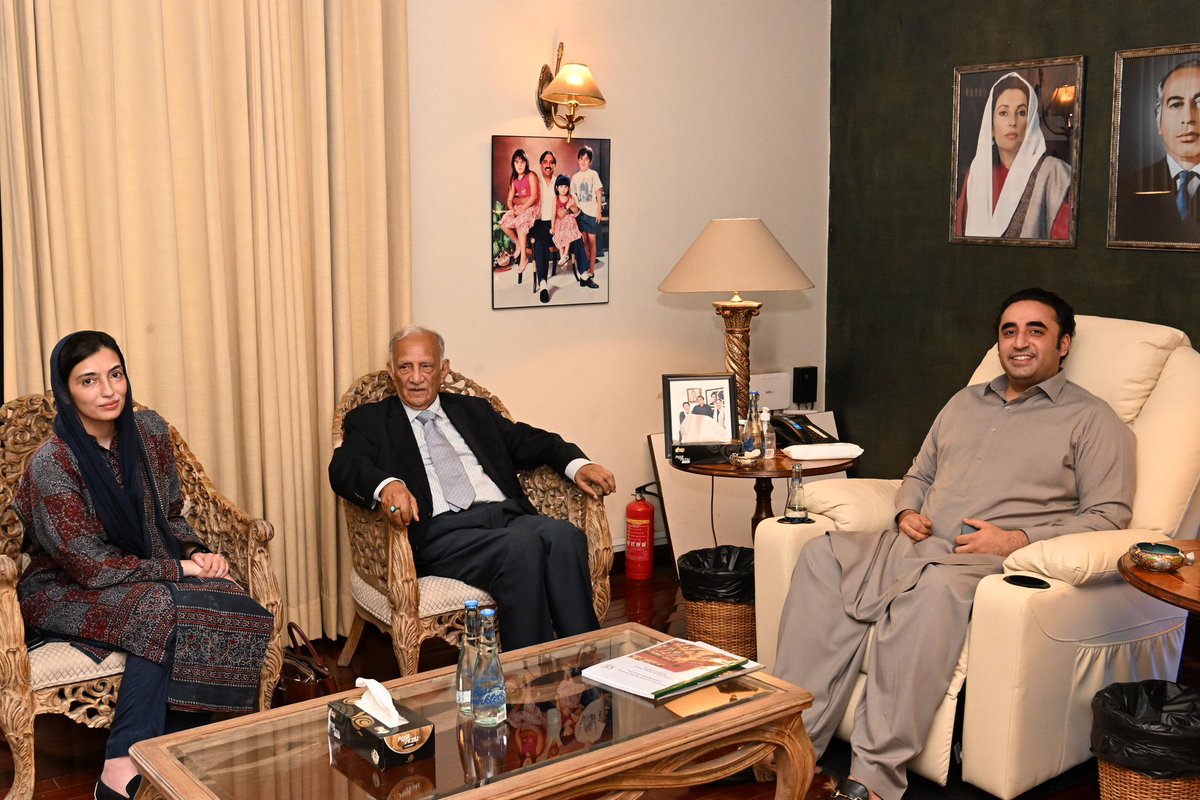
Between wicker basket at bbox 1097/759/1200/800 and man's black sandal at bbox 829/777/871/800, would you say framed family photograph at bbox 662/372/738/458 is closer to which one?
man's black sandal at bbox 829/777/871/800

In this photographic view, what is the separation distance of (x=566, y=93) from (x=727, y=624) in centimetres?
192

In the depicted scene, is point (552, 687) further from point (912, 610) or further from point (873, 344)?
point (873, 344)

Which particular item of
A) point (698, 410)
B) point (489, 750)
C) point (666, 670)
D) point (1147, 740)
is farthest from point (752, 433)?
point (489, 750)

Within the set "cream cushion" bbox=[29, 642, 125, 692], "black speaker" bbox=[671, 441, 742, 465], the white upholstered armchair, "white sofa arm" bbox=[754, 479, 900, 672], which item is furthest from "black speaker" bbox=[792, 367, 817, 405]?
"cream cushion" bbox=[29, 642, 125, 692]

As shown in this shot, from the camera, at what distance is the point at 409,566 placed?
10.8 ft

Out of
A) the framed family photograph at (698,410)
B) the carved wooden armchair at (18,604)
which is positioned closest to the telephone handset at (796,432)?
the framed family photograph at (698,410)

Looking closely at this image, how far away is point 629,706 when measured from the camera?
8.04 feet

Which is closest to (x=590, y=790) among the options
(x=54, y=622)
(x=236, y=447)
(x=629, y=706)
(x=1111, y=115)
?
(x=629, y=706)

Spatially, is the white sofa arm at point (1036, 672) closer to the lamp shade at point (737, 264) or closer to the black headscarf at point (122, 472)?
the lamp shade at point (737, 264)

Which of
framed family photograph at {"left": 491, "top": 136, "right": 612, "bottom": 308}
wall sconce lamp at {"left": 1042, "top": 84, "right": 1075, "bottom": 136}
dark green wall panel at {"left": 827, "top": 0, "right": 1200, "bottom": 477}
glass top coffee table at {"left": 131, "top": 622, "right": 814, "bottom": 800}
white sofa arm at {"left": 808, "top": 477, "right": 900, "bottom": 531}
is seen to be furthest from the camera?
framed family photograph at {"left": 491, "top": 136, "right": 612, "bottom": 308}

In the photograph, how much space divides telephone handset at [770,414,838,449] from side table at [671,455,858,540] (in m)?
0.21

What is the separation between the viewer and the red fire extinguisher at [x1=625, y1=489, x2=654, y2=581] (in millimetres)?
4742

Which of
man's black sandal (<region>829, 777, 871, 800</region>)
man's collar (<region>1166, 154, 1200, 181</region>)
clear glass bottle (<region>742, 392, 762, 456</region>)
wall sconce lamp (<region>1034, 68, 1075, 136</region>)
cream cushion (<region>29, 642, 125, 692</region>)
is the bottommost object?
man's black sandal (<region>829, 777, 871, 800</region>)

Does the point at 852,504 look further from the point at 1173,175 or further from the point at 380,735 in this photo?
the point at 380,735
